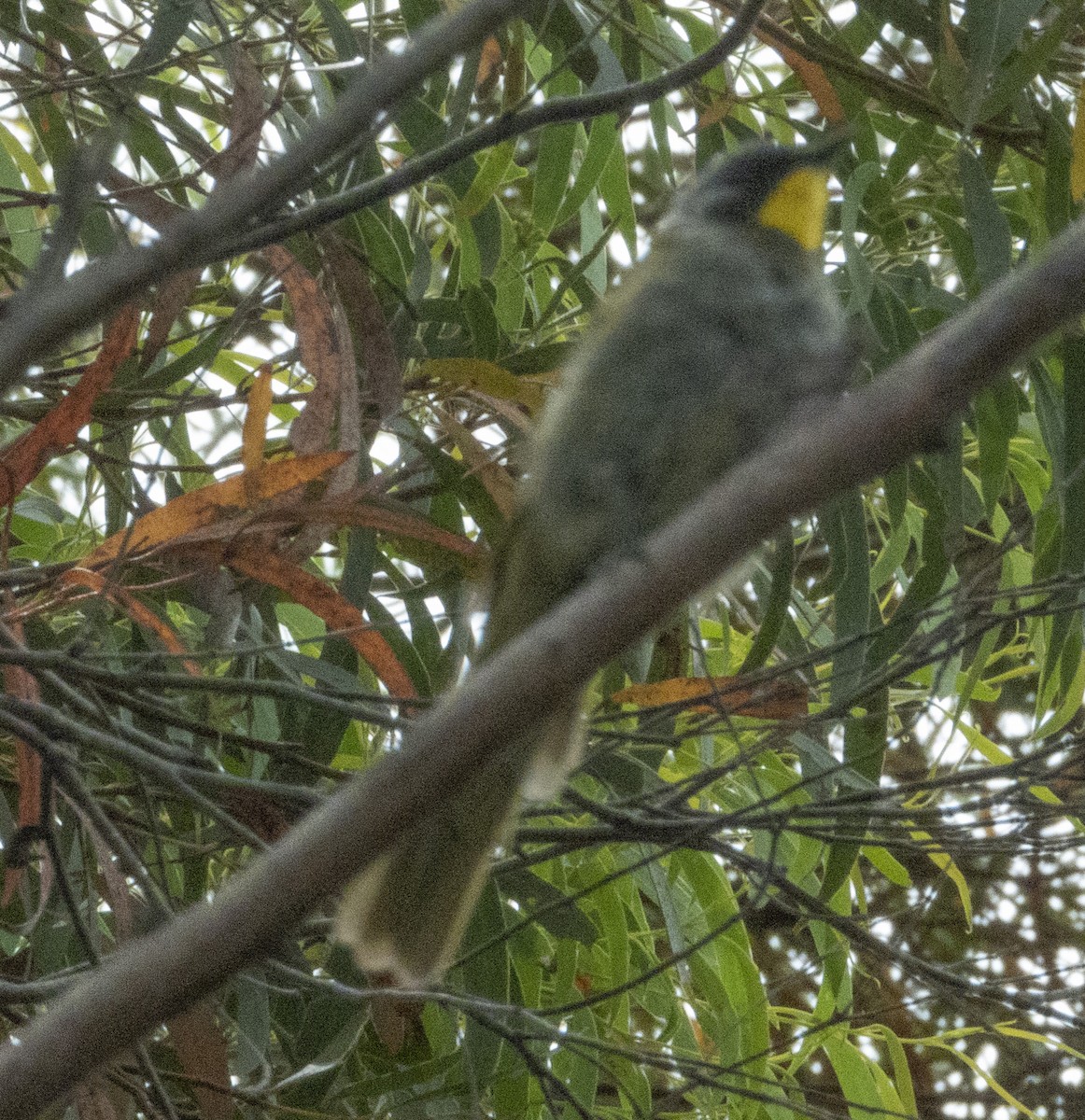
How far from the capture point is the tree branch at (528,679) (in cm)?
80

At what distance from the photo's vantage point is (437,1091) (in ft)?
5.69

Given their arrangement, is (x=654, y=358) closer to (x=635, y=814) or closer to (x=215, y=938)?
(x=635, y=814)

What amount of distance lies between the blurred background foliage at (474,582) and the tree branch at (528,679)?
1.35 feet

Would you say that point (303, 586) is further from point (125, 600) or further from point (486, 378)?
point (486, 378)

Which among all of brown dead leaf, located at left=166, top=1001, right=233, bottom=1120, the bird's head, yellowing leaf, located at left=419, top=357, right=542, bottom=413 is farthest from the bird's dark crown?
brown dead leaf, located at left=166, top=1001, right=233, bottom=1120

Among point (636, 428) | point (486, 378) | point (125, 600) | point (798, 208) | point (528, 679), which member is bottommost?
Result: point (528, 679)

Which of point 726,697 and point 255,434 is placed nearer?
point 255,434

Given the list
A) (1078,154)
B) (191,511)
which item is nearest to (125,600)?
(191,511)

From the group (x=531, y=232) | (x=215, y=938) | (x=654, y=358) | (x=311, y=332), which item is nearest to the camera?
(x=215, y=938)

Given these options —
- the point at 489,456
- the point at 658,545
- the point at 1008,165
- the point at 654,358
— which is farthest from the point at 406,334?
the point at 658,545

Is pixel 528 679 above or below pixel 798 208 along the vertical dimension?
below

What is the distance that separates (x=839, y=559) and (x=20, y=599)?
Answer: 88cm

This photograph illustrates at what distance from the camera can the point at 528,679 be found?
0.86 meters

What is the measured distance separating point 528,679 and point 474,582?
31.7 inches
